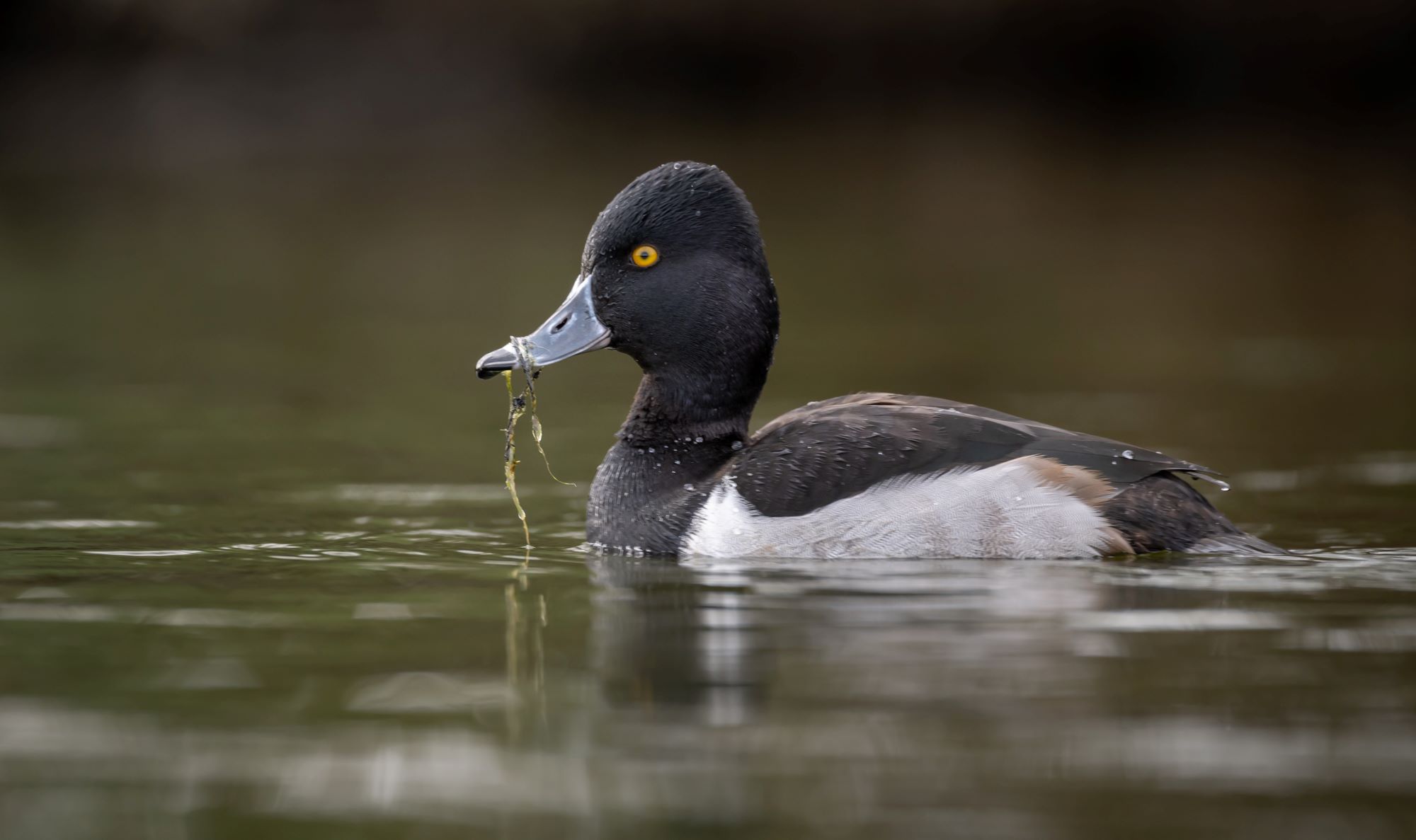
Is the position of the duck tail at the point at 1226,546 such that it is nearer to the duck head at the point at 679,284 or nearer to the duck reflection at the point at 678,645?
the duck reflection at the point at 678,645

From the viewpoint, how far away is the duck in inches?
260

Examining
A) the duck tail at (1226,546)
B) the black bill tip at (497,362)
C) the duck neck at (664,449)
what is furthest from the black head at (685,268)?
the duck tail at (1226,546)

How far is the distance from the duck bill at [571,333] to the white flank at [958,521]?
3.55 ft

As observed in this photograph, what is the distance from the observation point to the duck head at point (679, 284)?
23.6ft

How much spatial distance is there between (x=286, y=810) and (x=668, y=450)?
347 cm

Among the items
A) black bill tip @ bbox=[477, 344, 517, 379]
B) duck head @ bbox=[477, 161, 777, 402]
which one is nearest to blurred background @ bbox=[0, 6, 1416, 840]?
black bill tip @ bbox=[477, 344, 517, 379]

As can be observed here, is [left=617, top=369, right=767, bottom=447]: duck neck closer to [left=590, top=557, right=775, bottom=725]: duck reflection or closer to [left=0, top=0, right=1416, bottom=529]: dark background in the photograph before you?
[left=590, top=557, right=775, bottom=725]: duck reflection

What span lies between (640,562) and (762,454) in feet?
1.86

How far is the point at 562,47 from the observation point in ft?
109

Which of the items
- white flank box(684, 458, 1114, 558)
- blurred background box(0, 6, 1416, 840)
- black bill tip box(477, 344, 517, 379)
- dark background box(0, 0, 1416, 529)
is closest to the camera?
blurred background box(0, 6, 1416, 840)

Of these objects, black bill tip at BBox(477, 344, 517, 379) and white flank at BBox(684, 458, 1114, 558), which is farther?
black bill tip at BBox(477, 344, 517, 379)

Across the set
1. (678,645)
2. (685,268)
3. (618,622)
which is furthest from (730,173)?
(678,645)

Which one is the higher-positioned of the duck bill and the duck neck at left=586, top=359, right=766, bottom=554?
the duck bill

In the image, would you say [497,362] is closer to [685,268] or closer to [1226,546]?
[685,268]
